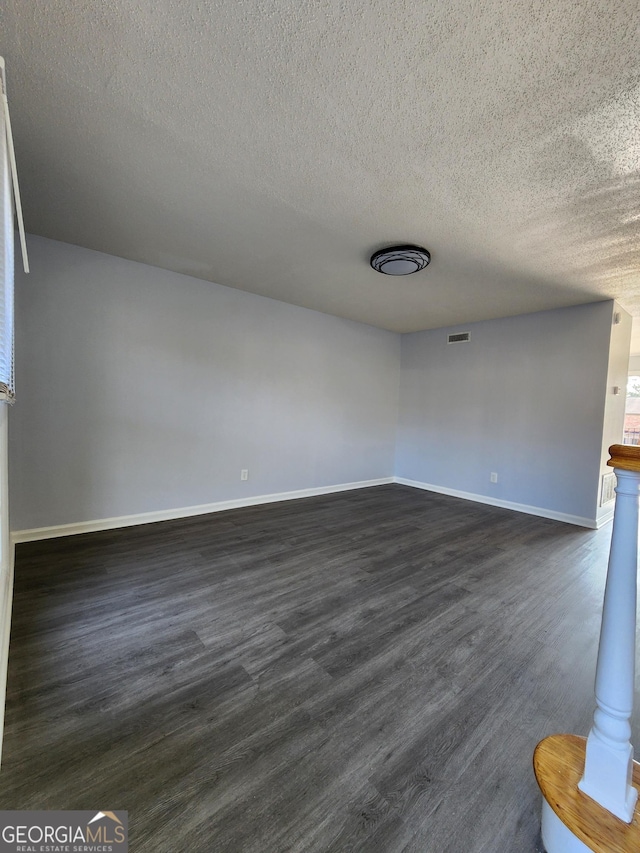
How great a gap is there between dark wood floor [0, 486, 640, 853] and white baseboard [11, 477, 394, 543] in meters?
0.16

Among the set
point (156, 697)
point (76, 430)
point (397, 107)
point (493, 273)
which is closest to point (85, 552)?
point (76, 430)

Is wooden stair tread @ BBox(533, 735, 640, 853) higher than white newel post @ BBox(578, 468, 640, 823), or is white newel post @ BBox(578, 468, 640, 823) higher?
white newel post @ BBox(578, 468, 640, 823)

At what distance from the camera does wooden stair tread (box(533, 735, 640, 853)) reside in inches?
33.2

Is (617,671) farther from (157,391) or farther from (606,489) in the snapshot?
(606,489)

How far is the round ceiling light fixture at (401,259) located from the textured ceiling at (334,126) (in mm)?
101

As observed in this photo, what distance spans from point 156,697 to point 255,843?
2.29ft

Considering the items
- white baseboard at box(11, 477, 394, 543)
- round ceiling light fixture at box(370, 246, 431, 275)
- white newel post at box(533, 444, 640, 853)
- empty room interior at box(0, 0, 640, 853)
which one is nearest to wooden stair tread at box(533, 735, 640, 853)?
white newel post at box(533, 444, 640, 853)

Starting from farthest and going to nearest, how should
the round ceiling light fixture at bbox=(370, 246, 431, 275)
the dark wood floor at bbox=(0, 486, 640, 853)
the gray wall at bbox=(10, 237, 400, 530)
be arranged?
the gray wall at bbox=(10, 237, 400, 530)
the round ceiling light fixture at bbox=(370, 246, 431, 275)
the dark wood floor at bbox=(0, 486, 640, 853)

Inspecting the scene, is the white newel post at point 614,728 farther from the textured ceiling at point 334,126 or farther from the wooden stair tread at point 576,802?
the textured ceiling at point 334,126

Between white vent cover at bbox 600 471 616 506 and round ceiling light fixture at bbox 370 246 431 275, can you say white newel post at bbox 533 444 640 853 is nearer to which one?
round ceiling light fixture at bbox 370 246 431 275

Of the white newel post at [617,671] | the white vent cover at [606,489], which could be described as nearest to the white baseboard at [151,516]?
the white vent cover at [606,489]

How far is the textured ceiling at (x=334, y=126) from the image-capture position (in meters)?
1.20

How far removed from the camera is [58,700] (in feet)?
4.68

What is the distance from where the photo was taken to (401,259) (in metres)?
2.80
